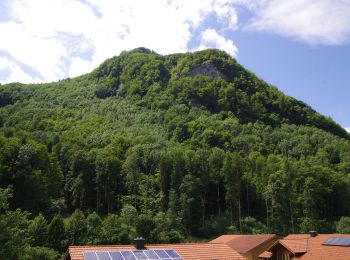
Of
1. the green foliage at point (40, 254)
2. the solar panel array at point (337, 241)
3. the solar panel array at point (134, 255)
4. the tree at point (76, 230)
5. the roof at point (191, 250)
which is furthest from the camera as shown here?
the tree at point (76, 230)

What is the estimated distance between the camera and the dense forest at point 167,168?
63.4 metres

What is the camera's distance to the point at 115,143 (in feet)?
353

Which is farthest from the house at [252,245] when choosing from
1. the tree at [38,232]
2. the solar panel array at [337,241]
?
the tree at [38,232]

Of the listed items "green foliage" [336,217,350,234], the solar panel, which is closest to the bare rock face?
"green foliage" [336,217,350,234]

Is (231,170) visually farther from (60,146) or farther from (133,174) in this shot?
(60,146)

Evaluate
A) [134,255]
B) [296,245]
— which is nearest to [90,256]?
[134,255]

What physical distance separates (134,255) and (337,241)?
2016cm

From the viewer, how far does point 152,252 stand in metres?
28.4

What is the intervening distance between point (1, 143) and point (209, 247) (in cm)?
5599

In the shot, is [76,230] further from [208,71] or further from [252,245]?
[208,71]

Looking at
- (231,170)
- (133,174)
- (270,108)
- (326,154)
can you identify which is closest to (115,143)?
(133,174)

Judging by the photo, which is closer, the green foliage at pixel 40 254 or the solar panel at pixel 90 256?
the solar panel at pixel 90 256

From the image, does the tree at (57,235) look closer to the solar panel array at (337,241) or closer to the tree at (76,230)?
the tree at (76,230)

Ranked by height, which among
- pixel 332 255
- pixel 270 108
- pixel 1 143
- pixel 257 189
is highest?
pixel 270 108
